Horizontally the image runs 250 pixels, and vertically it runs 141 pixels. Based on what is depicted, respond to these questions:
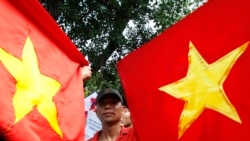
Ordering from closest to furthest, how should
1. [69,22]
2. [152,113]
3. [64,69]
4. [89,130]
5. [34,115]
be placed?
[34,115], [152,113], [64,69], [89,130], [69,22]

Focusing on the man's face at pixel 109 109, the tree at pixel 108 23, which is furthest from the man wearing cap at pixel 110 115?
the tree at pixel 108 23

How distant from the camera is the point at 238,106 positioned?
109 inches

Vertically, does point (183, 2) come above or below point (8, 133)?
above

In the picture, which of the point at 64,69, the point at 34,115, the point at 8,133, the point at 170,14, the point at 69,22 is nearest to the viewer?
the point at 8,133

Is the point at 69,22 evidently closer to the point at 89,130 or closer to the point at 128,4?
the point at 128,4

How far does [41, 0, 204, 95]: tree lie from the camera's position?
33.8 ft

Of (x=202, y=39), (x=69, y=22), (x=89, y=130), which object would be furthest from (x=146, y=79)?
(x=69, y=22)

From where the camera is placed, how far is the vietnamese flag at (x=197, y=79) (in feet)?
9.15

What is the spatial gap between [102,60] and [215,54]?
7909mm

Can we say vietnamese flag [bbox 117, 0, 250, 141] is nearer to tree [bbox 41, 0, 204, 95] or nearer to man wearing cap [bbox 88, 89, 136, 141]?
man wearing cap [bbox 88, 89, 136, 141]

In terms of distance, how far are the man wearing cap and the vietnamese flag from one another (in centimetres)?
24

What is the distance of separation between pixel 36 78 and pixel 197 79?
2.85ft

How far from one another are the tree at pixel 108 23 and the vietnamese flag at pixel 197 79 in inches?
258

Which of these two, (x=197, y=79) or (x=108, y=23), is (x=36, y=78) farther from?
(x=108, y=23)
